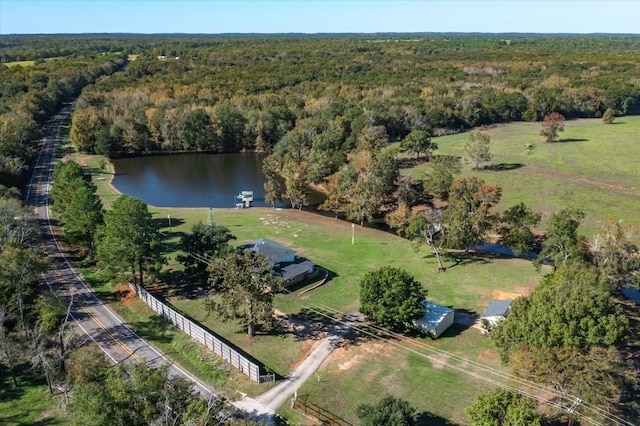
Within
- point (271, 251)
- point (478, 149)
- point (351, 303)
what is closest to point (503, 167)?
point (478, 149)

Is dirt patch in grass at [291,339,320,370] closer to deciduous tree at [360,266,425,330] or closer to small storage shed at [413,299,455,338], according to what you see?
deciduous tree at [360,266,425,330]

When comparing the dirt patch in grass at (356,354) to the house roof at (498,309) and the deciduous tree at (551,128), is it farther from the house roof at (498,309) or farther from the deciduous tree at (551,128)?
the deciduous tree at (551,128)

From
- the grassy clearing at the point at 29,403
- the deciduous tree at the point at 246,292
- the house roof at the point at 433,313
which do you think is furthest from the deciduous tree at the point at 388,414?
the grassy clearing at the point at 29,403

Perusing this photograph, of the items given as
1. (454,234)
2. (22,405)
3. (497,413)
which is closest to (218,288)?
(22,405)

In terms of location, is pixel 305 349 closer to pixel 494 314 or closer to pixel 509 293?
pixel 494 314

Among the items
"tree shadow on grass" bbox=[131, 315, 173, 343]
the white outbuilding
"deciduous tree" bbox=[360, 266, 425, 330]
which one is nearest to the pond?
"tree shadow on grass" bbox=[131, 315, 173, 343]
